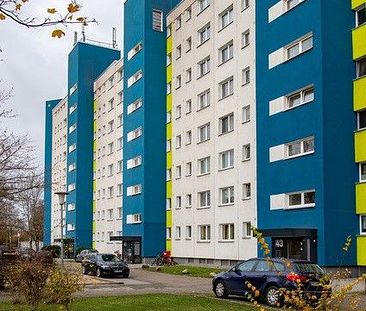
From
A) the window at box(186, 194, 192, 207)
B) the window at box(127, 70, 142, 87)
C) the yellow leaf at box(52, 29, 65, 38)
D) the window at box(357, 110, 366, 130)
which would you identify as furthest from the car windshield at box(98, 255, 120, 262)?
the yellow leaf at box(52, 29, 65, 38)

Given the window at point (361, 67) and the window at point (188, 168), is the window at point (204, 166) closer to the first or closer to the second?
the window at point (188, 168)

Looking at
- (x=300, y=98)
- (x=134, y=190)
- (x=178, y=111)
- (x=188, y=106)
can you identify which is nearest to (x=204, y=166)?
(x=188, y=106)

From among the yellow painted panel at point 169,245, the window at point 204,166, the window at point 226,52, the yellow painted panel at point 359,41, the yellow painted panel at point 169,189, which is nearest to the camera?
the yellow painted panel at point 359,41

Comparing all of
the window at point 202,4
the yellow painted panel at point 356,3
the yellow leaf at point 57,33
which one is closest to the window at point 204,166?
the window at point 202,4

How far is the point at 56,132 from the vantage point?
90312mm

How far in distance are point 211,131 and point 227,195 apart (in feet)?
17.3

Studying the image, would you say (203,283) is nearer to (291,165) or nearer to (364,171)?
(291,165)

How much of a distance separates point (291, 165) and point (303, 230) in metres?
3.91

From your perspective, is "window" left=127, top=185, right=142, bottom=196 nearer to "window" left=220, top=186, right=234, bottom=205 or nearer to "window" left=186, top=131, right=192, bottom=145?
"window" left=186, top=131, right=192, bottom=145

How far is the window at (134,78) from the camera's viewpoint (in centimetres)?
5165

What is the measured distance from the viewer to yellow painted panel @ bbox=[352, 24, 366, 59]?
28.0 metres

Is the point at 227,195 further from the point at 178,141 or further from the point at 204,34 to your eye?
the point at 204,34

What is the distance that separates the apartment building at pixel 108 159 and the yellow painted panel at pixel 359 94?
34.5 metres

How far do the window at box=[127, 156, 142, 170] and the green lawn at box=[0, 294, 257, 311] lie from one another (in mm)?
31230
